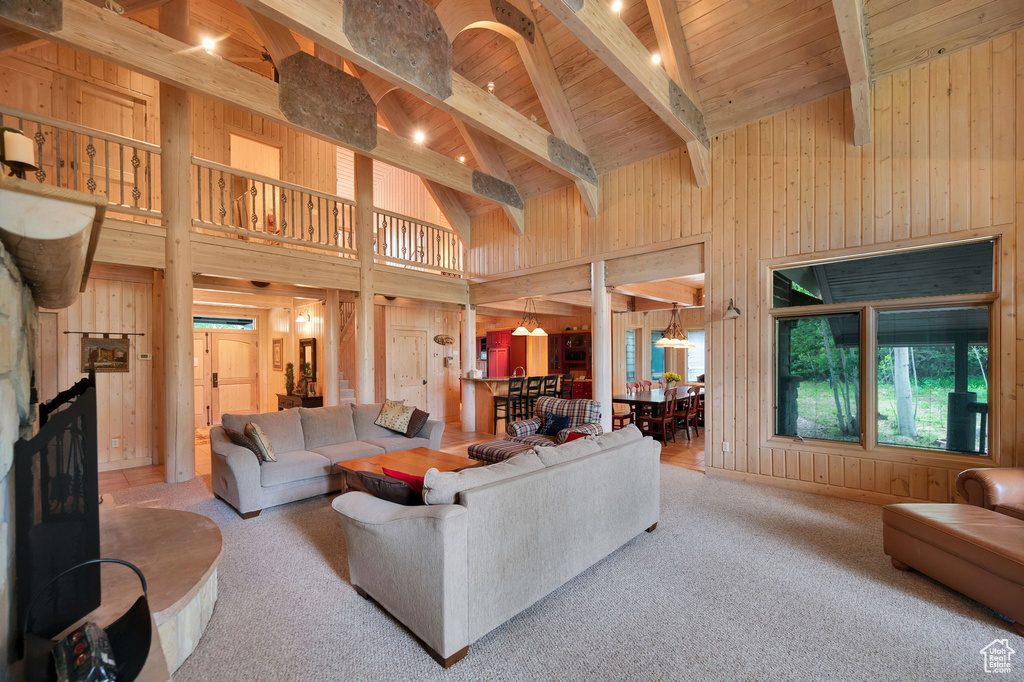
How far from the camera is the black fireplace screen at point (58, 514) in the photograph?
139cm

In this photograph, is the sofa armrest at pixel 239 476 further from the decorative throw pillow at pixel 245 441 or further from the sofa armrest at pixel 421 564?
the sofa armrest at pixel 421 564

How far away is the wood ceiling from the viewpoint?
372cm

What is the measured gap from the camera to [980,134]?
3.62m

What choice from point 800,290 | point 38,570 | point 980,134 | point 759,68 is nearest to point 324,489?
point 38,570

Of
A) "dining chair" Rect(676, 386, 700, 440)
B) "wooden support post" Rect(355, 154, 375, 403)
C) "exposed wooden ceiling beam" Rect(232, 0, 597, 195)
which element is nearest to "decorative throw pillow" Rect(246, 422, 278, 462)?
"wooden support post" Rect(355, 154, 375, 403)

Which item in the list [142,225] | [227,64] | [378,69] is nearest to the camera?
[378,69]

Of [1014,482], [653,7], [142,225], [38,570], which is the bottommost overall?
[1014,482]

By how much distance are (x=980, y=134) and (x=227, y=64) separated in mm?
6734

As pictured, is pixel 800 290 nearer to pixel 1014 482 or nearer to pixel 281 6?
pixel 1014 482

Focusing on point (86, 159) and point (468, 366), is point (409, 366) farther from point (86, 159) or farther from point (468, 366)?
point (86, 159)

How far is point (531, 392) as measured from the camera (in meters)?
7.44

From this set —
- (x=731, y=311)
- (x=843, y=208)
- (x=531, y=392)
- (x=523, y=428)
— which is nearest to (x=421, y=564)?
(x=523, y=428)

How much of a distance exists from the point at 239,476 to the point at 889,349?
6.22m

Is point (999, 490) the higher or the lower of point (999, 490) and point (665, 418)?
the higher
